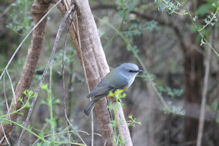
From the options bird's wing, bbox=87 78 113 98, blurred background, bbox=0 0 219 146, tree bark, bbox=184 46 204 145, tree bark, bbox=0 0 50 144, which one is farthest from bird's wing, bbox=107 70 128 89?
tree bark, bbox=184 46 204 145

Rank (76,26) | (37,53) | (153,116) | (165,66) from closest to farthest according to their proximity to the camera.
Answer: (76,26), (37,53), (153,116), (165,66)

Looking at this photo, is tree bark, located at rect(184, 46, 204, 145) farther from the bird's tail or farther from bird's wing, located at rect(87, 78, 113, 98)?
the bird's tail

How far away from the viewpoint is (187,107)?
4.35 m

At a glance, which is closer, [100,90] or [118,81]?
[100,90]

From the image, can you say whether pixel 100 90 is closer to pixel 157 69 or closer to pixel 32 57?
pixel 32 57

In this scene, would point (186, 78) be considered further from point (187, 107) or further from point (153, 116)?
point (153, 116)

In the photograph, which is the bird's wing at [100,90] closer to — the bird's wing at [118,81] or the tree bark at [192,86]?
the bird's wing at [118,81]

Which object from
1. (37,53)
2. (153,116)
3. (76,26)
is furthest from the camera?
(153,116)

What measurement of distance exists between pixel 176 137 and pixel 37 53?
10.7 feet

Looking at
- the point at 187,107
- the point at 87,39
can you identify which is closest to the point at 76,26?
the point at 87,39

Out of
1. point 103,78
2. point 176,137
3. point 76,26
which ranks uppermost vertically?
point 76,26

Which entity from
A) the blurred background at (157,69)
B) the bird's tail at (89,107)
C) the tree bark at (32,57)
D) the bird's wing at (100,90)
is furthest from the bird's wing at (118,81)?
the blurred background at (157,69)

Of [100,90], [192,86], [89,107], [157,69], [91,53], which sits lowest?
[192,86]

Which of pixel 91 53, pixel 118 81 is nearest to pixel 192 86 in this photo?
pixel 118 81
